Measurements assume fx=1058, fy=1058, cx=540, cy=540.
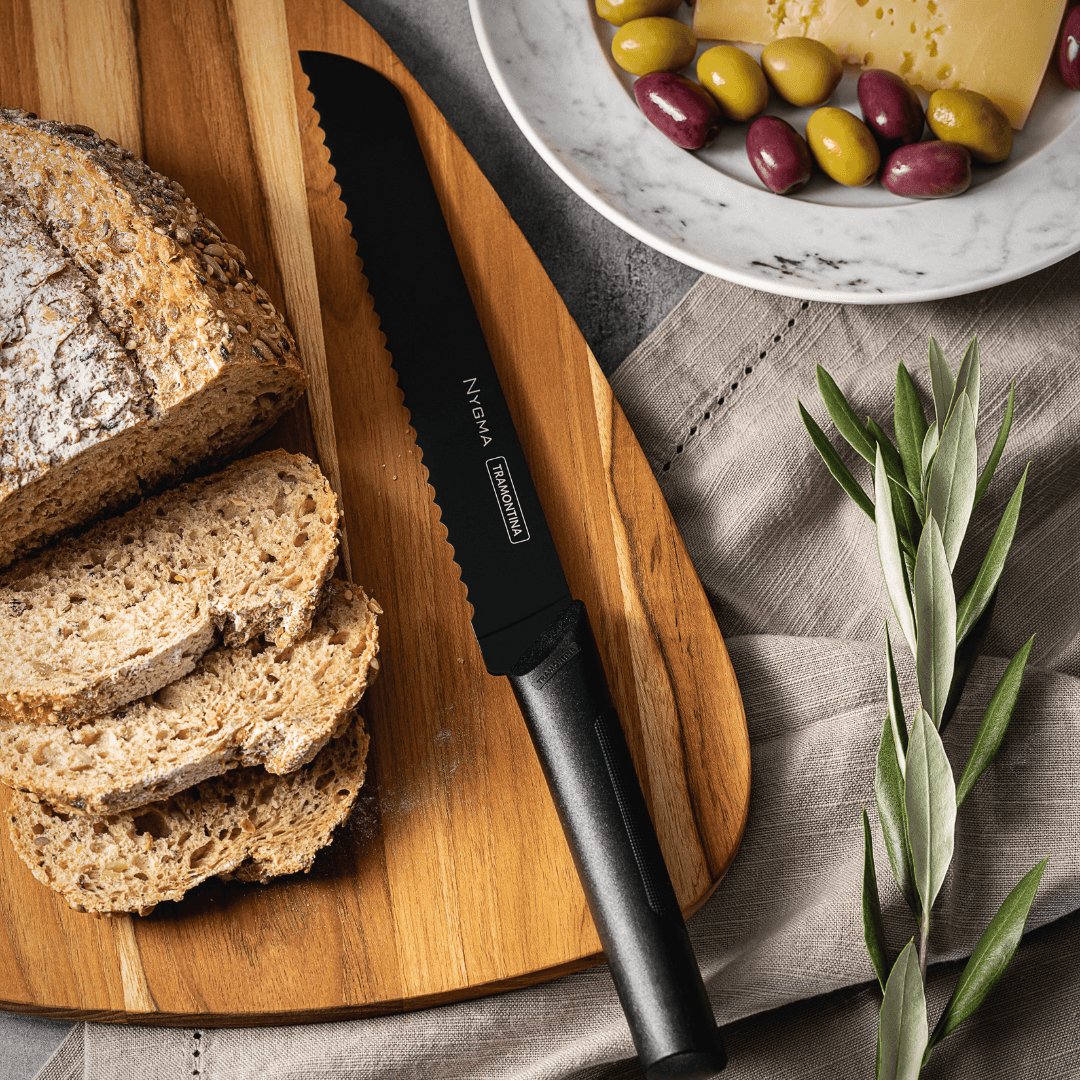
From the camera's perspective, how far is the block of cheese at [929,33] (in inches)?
90.0

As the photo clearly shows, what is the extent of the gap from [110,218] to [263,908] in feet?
4.34

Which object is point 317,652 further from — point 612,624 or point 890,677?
point 890,677

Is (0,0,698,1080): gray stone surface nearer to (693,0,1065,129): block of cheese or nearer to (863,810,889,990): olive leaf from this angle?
(693,0,1065,129): block of cheese

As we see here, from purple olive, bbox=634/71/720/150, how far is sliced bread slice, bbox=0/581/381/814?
1213 millimetres

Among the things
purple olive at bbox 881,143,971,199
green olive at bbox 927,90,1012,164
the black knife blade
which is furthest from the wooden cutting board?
green olive at bbox 927,90,1012,164

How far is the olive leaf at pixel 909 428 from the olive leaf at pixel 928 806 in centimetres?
51

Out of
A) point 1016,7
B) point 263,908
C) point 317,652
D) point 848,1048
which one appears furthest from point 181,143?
point 848,1048

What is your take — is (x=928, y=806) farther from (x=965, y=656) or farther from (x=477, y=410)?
(x=477, y=410)

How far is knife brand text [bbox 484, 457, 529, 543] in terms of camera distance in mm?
2113

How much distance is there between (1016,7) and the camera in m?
2.28

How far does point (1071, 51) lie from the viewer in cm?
231

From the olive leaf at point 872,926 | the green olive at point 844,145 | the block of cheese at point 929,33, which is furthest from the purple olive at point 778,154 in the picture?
the olive leaf at point 872,926

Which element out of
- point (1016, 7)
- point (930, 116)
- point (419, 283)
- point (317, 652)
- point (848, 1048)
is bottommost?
point (848, 1048)

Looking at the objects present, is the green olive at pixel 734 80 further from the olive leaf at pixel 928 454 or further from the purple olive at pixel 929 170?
the olive leaf at pixel 928 454
